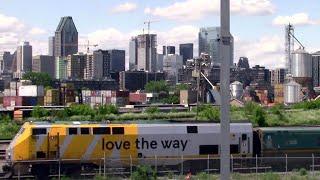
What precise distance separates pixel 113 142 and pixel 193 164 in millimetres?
4902

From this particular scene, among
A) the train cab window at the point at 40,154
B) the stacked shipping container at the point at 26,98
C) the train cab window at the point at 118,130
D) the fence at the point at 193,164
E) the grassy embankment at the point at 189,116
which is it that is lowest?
the fence at the point at 193,164

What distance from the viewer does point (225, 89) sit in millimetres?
8672

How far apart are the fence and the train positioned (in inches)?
4.0

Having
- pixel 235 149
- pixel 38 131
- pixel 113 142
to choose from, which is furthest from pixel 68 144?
pixel 235 149

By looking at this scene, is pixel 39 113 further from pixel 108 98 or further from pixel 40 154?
pixel 108 98

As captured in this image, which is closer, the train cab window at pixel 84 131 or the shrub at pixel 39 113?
the train cab window at pixel 84 131

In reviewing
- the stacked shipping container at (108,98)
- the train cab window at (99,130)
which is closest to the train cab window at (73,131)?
the train cab window at (99,130)

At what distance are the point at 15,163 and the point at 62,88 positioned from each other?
5448 inches

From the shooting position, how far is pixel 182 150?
120 feet

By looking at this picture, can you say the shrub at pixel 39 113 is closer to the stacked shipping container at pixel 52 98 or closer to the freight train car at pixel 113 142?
the freight train car at pixel 113 142

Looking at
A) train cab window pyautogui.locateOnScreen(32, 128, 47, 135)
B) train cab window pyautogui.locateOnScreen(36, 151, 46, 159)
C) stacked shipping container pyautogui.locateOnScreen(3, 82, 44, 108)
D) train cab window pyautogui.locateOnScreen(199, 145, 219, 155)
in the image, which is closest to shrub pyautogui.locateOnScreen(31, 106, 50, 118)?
train cab window pyautogui.locateOnScreen(32, 128, 47, 135)

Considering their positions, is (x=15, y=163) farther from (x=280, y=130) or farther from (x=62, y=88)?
(x=62, y=88)

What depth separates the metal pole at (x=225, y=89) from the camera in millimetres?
8555

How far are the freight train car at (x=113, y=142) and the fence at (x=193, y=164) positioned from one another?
7.1 inches
